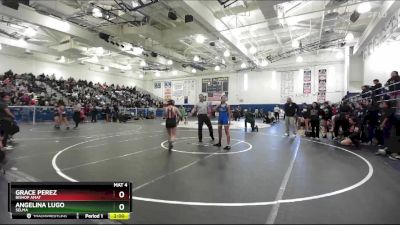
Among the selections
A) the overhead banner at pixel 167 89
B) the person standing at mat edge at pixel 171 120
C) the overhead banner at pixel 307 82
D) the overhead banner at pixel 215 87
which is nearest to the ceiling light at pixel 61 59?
the overhead banner at pixel 167 89

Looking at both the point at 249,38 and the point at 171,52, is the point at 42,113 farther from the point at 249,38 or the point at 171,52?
the point at 249,38

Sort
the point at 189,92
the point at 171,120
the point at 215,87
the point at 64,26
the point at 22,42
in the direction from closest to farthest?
the point at 171,120, the point at 64,26, the point at 22,42, the point at 215,87, the point at 189,92

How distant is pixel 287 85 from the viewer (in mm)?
29672

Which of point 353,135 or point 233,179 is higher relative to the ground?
point 353,135

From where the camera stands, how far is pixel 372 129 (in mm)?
9758

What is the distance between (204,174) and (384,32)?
14.9 metres

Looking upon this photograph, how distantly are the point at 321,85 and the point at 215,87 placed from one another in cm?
1299

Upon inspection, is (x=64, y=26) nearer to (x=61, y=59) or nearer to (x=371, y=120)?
(x=61, y=59)

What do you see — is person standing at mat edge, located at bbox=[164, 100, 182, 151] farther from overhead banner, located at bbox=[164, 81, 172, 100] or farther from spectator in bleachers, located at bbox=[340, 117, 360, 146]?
overhead banner, located at bbox=[164, 81, 172, 100]

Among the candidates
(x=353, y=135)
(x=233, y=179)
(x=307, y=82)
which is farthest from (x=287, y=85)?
(x=233, y=179)
